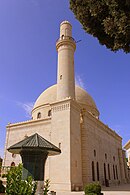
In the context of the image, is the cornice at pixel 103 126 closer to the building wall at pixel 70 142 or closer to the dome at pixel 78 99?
the building wall at pixel 70 142

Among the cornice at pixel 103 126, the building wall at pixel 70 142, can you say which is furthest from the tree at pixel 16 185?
the cornice at pixel 103 126

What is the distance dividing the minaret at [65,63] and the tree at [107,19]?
37.5 ft

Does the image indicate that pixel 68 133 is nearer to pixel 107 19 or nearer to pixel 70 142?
pixel 70 142

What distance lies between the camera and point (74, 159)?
16938 mm

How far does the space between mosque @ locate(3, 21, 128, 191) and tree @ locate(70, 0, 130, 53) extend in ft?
33.8

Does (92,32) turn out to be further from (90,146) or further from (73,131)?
(90,146)

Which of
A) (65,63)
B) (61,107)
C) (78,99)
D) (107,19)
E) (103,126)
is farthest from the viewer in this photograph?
(103,126)

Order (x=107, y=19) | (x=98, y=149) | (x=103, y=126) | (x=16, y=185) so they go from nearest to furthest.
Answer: (x=16, y=185) → (x=107, y=19) → (x=98, y=149) → (x=103, y=126)

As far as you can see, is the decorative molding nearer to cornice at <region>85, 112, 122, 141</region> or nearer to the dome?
cornice at <region>85, 112, 122, 141</region>

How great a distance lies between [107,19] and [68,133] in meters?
11.8

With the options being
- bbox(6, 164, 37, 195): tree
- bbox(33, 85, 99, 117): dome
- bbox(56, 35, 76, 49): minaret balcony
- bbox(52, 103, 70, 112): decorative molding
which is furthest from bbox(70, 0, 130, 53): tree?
bbox(33, 85, 99, 117): dome

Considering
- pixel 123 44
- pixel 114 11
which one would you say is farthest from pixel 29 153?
pixel 114 11

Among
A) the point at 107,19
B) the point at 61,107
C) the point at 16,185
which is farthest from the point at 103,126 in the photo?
the point at 16,185

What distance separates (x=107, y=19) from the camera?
282 inches
